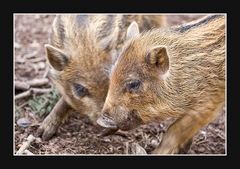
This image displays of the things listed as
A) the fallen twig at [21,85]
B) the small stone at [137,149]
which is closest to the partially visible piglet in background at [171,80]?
the small stone at [137,149]

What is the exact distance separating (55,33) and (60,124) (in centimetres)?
77

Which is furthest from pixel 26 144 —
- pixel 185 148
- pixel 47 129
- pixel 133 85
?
pixel 185 148

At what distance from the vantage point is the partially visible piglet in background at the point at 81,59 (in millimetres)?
5504

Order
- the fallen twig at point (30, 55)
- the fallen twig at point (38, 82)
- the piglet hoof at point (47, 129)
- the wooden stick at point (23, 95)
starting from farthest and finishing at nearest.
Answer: the fallen twig at point (30, 55) → the fallen twig at point (38, 82) → the wooden stick at point (23, 95) → the piglet hoof at point (47, 129)

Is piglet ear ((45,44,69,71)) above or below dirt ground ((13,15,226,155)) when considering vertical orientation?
above

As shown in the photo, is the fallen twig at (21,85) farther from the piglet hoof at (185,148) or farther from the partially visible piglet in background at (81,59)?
the piglet hoof at (185,148)

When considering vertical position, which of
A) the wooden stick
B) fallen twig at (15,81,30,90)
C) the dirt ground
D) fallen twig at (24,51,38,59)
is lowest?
the dirt ground

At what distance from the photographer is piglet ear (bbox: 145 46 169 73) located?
16.3ft

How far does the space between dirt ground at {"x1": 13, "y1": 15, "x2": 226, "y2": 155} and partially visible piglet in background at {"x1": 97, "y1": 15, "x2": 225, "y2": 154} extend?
13.7 inches

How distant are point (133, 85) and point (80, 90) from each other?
25.2 inches

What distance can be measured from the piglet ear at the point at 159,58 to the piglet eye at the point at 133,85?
170 millimetres

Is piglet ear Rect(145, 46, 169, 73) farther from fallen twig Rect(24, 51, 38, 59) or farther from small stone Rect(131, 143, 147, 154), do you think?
fallen twig Rect(24, 51, 38, 59)

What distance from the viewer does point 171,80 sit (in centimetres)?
516

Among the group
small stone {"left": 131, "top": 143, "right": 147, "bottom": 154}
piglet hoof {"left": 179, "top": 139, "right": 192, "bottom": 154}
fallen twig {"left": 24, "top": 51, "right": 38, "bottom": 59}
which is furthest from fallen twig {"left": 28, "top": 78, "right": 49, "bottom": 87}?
piglet hoof {"left": 179, "top": 139, "right": 192, "bottom": 154}
